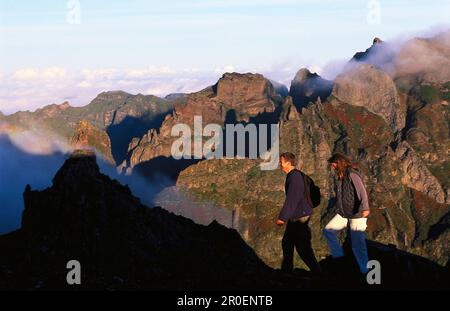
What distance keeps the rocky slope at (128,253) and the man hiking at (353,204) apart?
5.22 ft

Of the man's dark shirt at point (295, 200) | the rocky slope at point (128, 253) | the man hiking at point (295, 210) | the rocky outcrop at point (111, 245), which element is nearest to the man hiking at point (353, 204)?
the man hiking at point (295, 210)

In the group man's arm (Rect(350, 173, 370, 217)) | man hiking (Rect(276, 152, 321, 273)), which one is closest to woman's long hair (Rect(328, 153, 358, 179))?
man's arm (Rect(350, 173, 370, 217))

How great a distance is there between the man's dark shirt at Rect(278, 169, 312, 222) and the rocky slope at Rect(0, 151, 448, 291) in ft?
9.62

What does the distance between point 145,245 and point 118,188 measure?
9601mm

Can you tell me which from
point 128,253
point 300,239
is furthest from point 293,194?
point 128,253

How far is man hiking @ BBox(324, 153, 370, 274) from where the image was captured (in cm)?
2855

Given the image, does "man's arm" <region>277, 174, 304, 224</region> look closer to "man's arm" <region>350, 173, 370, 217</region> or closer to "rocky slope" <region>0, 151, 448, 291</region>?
"man's arm" <region>350, 173, 370, 217</region>

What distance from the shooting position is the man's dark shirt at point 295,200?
29234mm

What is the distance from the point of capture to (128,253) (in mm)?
34656

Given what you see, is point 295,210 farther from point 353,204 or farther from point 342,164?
point 342,164

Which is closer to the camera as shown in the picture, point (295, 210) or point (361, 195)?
point (361, 195)

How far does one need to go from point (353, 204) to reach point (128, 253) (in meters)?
12.5
